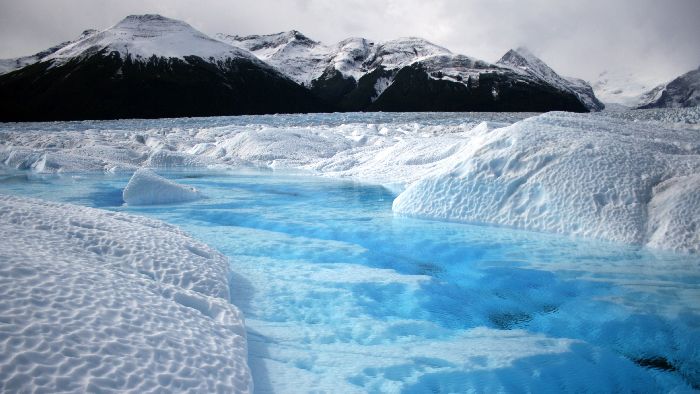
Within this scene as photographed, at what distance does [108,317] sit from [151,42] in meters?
123

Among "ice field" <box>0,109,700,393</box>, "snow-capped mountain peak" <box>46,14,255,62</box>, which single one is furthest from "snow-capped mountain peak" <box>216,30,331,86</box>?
"ice field" <box>0,109,700,393</box>

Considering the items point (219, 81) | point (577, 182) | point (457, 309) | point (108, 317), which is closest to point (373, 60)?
point (219, 81)

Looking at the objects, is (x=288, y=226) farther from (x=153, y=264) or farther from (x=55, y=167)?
(x=55, y=167)

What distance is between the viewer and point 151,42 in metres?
108

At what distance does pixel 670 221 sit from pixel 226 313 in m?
4.92

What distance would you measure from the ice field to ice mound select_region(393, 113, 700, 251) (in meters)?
0.02

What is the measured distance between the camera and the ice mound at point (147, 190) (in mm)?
8258

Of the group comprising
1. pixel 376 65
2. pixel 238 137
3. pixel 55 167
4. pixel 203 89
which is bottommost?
pixel 55 167

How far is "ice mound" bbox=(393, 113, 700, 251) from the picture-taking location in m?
5.04

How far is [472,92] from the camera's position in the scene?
11000cm

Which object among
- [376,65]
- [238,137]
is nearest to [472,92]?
[376,65]

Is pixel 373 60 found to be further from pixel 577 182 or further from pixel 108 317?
pixel 108 317

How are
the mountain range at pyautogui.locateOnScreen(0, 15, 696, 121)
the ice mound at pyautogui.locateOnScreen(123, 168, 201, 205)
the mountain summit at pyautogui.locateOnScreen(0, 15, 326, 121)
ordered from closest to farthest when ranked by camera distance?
the ice mound at pyautogui.locateOnScreen(123, 168, 201, 205) < the mountain summit at pyautogui.locateOnScreen(0, 15, 326, 121) < the mountain range at pyautogui.locateOnScreen(0, 15, 696, 121)

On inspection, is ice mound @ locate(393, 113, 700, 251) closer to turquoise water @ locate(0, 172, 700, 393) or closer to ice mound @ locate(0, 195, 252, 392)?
turquoise water @ locate(0, 172, 700, 393)
